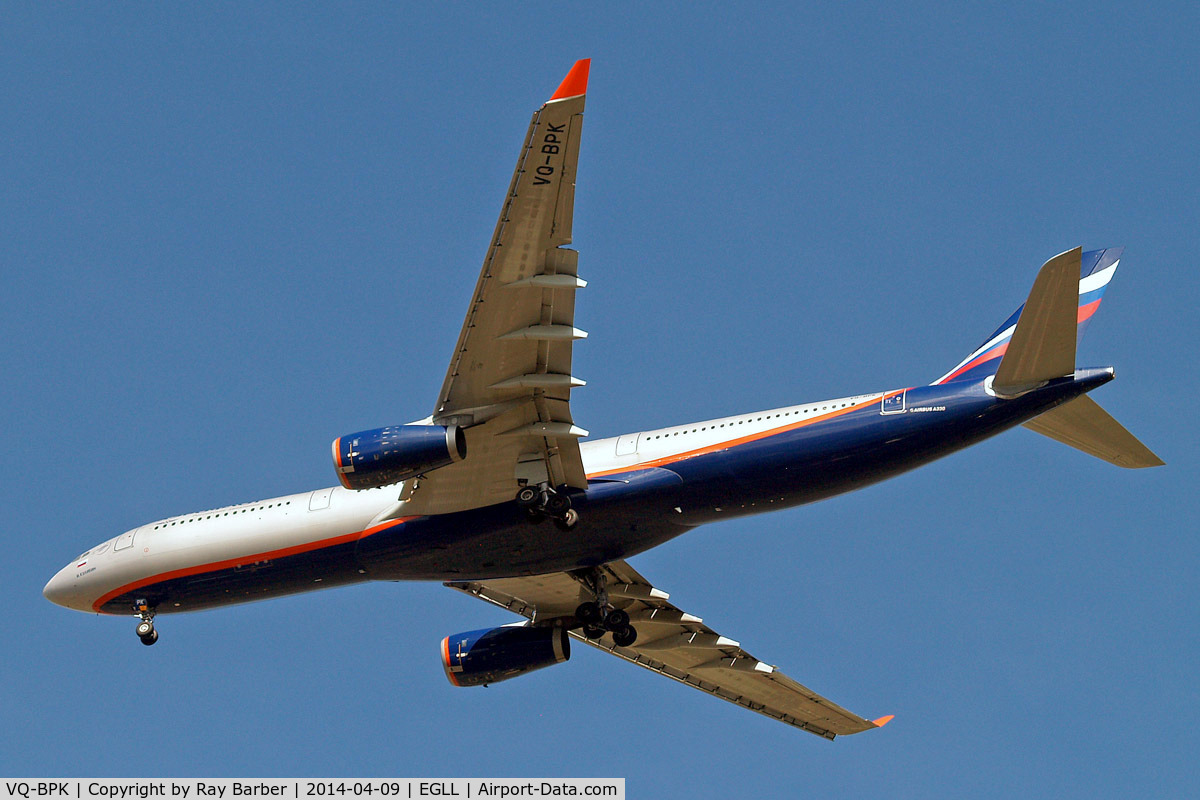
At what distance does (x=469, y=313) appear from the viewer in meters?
27.6

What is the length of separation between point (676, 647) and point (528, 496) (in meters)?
10.0

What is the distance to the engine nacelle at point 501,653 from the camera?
121ft

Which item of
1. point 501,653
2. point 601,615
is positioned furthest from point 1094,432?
point 501,653

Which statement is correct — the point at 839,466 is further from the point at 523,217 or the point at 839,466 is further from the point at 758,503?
the point at 523,217

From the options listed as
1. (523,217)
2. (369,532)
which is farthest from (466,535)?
(523,217)

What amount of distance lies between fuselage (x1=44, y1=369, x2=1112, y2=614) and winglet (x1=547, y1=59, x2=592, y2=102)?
8839mm

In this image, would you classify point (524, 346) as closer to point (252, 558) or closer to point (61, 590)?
point (252, 558)

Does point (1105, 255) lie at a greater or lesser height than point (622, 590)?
greater

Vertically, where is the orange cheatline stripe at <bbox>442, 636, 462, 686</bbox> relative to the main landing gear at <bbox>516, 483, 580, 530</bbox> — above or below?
below

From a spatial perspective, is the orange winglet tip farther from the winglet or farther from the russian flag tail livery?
the russian flag tail livery

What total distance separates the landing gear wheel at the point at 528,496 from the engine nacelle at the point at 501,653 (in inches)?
273

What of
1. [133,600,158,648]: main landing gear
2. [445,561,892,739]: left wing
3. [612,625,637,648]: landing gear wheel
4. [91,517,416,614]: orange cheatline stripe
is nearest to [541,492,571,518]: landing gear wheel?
[91,517,416,614]: orange cheatline stripe

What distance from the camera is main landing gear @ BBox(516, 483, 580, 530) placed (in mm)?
30875

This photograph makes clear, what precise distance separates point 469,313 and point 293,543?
840 centimetres
